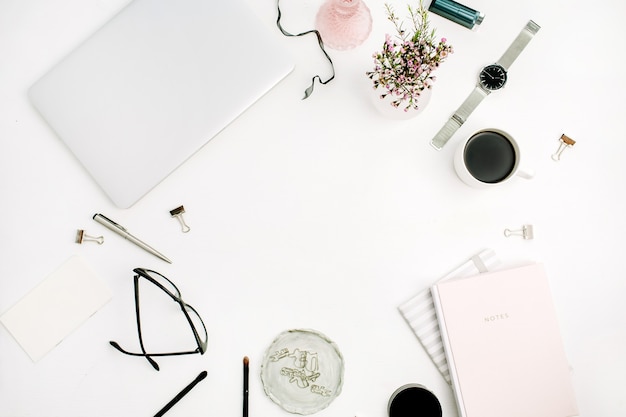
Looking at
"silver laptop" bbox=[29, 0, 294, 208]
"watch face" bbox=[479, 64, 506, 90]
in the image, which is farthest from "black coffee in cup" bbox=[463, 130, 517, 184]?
"silver laptop" bbox=[29, 0, 294, 208]

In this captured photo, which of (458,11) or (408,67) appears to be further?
(458,11)

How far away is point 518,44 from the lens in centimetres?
92

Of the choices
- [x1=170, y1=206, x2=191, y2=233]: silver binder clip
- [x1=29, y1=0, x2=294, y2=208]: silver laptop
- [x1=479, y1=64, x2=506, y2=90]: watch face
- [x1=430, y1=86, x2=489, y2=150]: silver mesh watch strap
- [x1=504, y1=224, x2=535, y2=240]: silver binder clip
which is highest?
[x1=29, y1=0, x2=294, y2=208]: silver laptop

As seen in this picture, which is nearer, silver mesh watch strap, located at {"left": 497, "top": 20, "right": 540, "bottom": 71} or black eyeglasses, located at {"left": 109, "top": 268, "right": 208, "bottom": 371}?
black eyeglasses, located at {"left": 109, "top": 268, "right": 208, "bottom": 371}

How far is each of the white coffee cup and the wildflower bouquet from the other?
0.42 ft

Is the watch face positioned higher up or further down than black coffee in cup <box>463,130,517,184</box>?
higher up

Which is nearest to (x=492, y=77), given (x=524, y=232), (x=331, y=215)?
(x=524, y=232)

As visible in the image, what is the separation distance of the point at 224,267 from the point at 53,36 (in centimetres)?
57

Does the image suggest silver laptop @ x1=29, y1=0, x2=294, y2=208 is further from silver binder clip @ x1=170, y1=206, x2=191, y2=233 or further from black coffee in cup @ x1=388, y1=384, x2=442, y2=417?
black coffee in cup @ x1=388, y1=384, x2=442, y2=417

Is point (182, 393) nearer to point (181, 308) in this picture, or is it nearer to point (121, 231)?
point (181, 308)

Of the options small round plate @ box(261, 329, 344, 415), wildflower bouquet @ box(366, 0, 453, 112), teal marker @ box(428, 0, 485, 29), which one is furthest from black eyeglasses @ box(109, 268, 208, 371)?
teal marker @ box(428, 0, 485, 29)

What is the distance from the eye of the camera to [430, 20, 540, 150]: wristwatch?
2.96ft

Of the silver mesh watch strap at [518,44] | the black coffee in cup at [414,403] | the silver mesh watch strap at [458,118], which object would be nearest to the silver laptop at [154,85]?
the silver mesh watch strap at [458,118]

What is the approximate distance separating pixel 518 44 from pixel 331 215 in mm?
521
